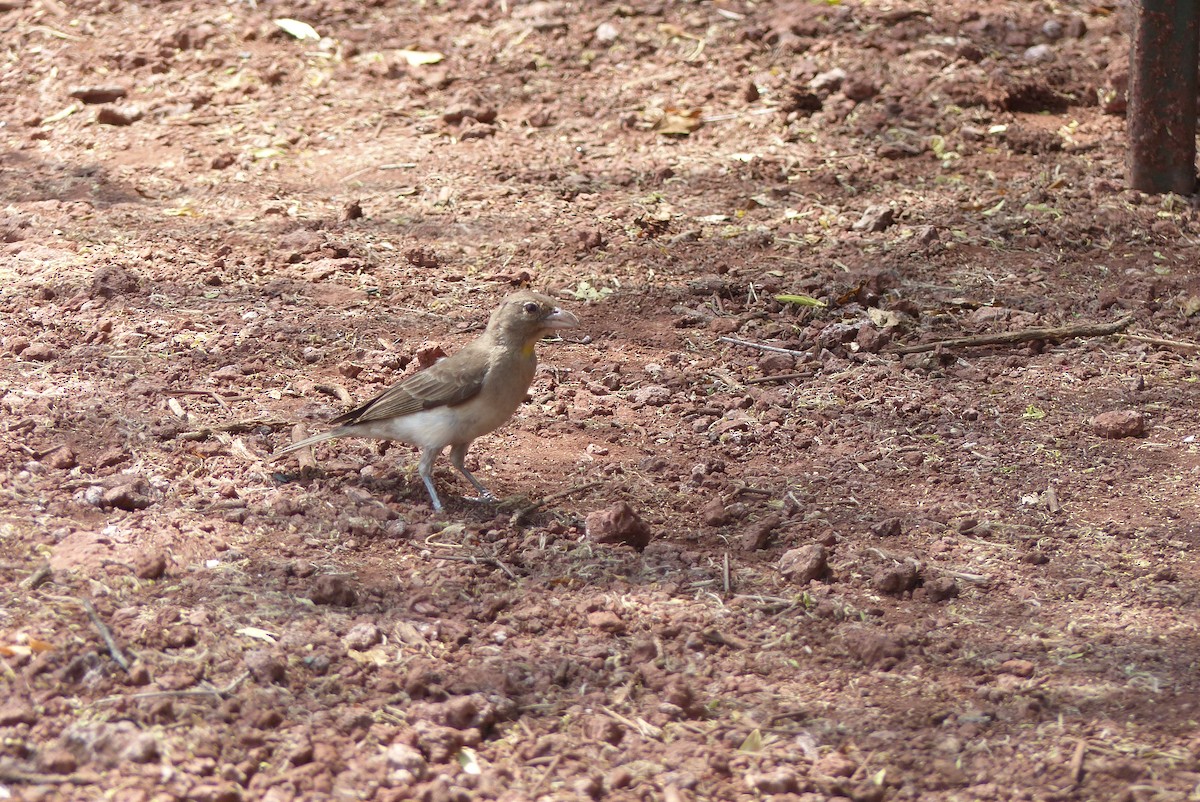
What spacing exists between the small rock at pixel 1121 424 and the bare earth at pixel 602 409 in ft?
0.05

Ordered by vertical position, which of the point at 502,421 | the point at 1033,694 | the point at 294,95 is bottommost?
the point at 1033,694

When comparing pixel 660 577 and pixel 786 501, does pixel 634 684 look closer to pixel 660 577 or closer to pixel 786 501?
pixel 660 577

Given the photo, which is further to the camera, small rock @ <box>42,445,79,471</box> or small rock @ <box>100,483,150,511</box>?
small rock @ <box>42,445,79,471</box>

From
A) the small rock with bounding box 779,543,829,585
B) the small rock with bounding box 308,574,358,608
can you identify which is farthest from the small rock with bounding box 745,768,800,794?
the small rock with bounding box 308,574,358,608

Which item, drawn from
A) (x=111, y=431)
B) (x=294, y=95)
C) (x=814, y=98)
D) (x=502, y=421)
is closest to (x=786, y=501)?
(x=502, y=421)

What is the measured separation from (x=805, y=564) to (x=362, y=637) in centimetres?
167

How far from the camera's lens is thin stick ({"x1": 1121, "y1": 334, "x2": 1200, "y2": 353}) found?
22.1 ft

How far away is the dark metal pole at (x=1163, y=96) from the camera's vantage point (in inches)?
311

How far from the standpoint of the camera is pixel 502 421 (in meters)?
5.60

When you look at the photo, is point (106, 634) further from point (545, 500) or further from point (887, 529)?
point (887, 529)

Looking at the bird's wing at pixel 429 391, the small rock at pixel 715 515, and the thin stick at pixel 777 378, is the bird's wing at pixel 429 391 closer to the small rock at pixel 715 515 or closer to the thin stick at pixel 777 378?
the small rock at pixel 715 515

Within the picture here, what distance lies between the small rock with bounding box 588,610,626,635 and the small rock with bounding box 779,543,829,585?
2.40ft

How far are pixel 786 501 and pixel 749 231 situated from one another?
305cm

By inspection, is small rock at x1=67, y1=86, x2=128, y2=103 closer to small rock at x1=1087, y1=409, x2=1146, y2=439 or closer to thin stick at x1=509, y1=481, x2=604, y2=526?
thin stick at x1=509, y1=481, x2=604, y2=526
